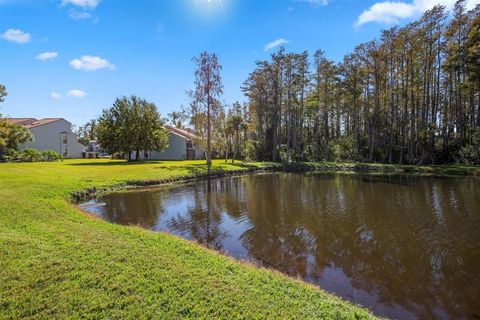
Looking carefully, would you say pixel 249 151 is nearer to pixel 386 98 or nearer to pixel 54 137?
pixel 386 98

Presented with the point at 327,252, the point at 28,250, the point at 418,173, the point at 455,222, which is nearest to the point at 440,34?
the point at 418,173

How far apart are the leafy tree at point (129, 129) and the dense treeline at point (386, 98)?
12837 millimetres

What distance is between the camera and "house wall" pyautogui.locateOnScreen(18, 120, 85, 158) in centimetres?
4281

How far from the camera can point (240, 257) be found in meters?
7.48

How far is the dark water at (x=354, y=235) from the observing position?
226 inches

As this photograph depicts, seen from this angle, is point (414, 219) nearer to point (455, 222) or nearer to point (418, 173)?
point (455, 222)

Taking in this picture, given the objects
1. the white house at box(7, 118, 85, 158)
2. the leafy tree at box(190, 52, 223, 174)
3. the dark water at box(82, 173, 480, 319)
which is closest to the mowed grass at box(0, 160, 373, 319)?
the dark water at box(82, 173, 480, 319)

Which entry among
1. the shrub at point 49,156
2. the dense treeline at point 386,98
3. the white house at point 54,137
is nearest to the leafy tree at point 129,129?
the shrub at point 49,156

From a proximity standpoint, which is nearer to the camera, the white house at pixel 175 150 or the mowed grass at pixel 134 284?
the mowed grass at pixel 134 284

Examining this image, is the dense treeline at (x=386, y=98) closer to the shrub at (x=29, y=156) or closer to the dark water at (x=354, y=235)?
the dark water at (x=354, y=235)

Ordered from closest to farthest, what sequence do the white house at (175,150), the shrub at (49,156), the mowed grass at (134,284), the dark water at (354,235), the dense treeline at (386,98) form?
1. the mowed grass at (134,284)
2. the dark water at (354,235)
3. the dense treeline at (386,98)
4. the shrub at (49,156)
5. the white house at (175,150)

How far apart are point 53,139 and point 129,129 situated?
A: 1532 centimetres

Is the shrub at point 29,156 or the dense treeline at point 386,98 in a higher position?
the dense treeline at point 386,98

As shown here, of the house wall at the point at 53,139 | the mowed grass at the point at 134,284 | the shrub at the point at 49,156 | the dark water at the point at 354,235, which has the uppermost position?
the house wall at the point at 53,139
